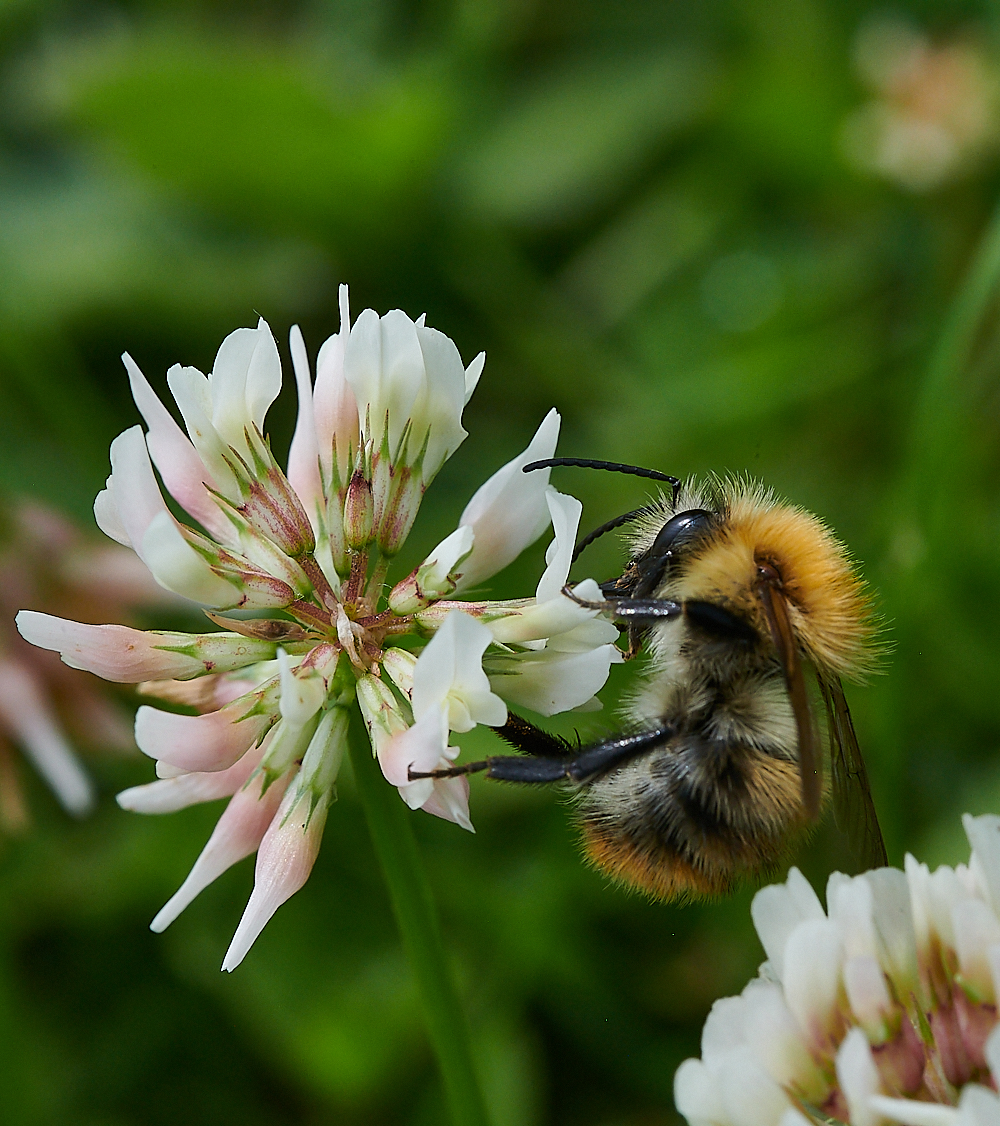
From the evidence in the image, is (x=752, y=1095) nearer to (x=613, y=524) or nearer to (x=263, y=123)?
(x=613, y=524)

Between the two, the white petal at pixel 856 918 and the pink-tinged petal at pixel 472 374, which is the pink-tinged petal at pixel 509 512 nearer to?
the pink-tinged petal at pixel 472 374

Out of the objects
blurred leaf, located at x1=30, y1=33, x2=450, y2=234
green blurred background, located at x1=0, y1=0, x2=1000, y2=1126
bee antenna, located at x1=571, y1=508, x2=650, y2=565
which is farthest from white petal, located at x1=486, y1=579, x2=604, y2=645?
blurred leaf, located at x1=30, y1=33, x2=450, y2=234

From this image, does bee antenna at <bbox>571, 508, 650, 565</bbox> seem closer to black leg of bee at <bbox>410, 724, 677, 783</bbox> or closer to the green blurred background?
black leg of bee at <bbox>410, 724, 677, 783</bbox>

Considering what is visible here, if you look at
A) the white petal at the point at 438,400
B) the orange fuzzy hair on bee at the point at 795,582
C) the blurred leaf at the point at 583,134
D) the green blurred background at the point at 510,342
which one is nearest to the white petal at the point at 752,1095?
the orange fuzzy hair on bee at the point at 795,582

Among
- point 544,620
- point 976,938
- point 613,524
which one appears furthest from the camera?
point 613,524

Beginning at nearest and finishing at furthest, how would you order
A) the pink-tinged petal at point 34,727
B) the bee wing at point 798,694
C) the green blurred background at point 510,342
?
the bee wing at point 798,694, the pink-tinged petal at point 34,727, the green blurred background at point 510,342

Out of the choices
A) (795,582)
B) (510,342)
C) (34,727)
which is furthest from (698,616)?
(510,342)

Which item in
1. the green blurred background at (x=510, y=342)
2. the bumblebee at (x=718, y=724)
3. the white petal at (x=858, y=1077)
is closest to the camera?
the white petal at (x=858, y=1077)
